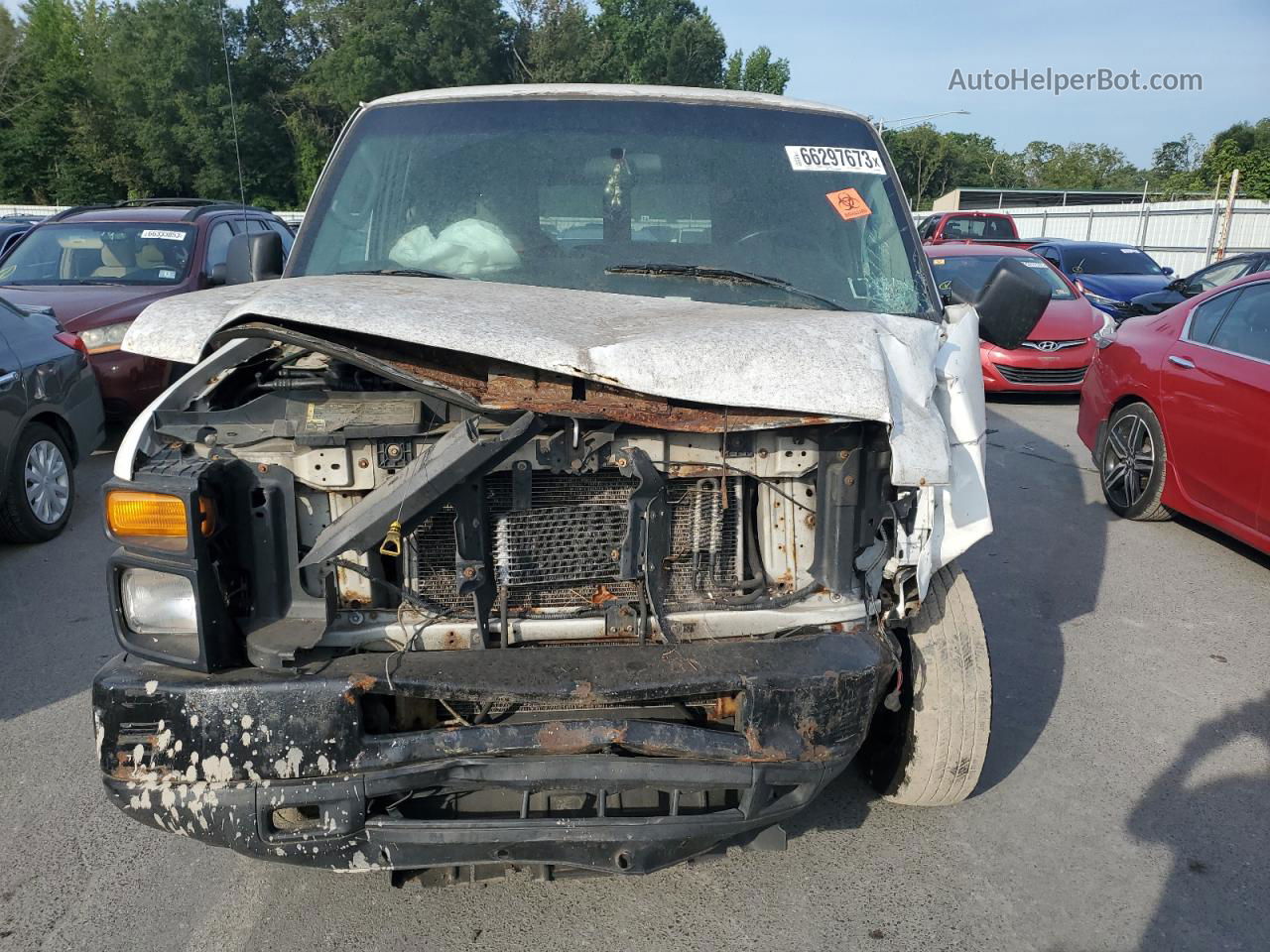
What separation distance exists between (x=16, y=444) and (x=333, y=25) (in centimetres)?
5847

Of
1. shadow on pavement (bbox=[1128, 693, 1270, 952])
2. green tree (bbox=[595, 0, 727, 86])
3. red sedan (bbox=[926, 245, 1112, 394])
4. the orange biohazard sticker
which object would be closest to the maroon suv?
the orange biohazard sticker

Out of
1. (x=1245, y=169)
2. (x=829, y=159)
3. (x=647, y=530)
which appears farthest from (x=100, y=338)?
(x=1245, y=169)

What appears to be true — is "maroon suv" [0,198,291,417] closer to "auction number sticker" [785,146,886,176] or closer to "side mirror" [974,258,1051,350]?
"auction number sticker" [785,146,886,176]

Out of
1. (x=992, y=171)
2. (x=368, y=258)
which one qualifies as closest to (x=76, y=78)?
(x=368, y=258)

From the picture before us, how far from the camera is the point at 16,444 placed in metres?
5.91

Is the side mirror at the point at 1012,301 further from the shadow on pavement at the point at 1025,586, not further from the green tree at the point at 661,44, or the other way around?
the green tree at the point at 661,44

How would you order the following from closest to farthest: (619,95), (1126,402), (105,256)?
(619,95)
(1126,402)
(105,256)

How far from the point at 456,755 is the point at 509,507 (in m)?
0.64

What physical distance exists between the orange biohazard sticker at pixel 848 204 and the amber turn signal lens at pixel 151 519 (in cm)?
241

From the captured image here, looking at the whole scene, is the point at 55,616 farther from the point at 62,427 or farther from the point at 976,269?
the point at 976,269

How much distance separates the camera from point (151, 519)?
238 centimetres

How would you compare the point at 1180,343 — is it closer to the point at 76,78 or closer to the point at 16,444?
the point at 16,444

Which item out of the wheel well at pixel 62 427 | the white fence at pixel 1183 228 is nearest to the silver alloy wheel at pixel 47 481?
the wheel well at pixel 62 427

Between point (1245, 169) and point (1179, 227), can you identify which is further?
point (1245, 169)
